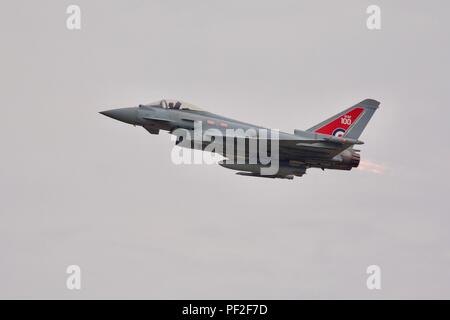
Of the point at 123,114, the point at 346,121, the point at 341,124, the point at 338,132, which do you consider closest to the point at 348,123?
the point at 346,121

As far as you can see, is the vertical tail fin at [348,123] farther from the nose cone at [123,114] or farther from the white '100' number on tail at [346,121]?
the nose cone at [123,114]

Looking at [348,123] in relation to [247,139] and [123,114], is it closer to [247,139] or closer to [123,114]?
[247,139]

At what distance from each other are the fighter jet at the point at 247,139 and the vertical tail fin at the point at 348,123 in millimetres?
47

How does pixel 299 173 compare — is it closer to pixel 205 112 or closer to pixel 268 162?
pixel 268 162

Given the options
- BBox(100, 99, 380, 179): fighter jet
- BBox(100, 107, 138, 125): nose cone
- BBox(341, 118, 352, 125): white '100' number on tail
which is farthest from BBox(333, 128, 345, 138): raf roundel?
BBox(100, 107, 138, 125): nose cone

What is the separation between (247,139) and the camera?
4478 centimetres

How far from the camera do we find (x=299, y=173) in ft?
153

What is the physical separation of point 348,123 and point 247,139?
520 centimetres

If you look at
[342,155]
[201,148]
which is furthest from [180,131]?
[342,155]

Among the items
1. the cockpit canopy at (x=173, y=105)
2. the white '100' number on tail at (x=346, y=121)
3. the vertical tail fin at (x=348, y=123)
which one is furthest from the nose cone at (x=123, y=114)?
the white '100' number on tail at (x=346, y=121)

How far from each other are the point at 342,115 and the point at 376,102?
1854 mm

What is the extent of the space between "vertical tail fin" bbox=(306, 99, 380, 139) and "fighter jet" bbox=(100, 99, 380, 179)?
47mm

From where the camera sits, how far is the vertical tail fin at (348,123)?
153ft

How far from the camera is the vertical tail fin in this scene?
4656 centimetres
